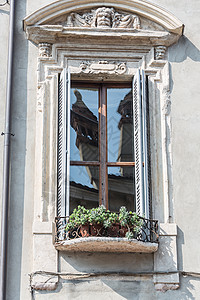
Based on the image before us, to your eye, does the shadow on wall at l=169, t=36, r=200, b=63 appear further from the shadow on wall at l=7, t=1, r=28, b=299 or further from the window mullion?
the shadow on wall at l=7, t=1, r=28, b=299

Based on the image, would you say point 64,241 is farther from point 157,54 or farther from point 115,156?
point 157,54

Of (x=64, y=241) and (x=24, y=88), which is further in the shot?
(x=24, y=88)

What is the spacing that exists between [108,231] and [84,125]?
1.75 metres

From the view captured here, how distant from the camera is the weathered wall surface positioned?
9.59m

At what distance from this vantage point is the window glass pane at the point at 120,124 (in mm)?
10500

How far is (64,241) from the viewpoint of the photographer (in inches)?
372

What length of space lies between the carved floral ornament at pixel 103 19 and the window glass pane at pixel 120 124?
92cm

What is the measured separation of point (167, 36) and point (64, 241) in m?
3.29

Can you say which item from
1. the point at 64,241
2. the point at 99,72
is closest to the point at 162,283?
the point at 64,241

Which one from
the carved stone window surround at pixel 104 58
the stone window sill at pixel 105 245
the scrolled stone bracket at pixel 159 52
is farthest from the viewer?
Result: the scrolled stone bracket at pixel 159 52

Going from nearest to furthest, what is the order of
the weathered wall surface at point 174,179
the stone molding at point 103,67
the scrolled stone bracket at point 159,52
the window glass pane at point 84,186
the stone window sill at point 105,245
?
the stone window sill at point 105,245, the weathered wall surface at point 174,179, the window glass pane at point 84,186, the stone molding at point 103,67, the scrolled stone bracket at point 159,52

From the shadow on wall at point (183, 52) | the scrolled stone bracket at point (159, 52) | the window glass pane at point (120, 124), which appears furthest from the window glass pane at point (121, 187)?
the shadow on wall at point (183, 52)

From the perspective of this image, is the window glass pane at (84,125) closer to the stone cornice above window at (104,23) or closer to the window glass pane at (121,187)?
the window glass pane at (121,187)

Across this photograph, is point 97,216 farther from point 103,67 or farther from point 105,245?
point 103,67
